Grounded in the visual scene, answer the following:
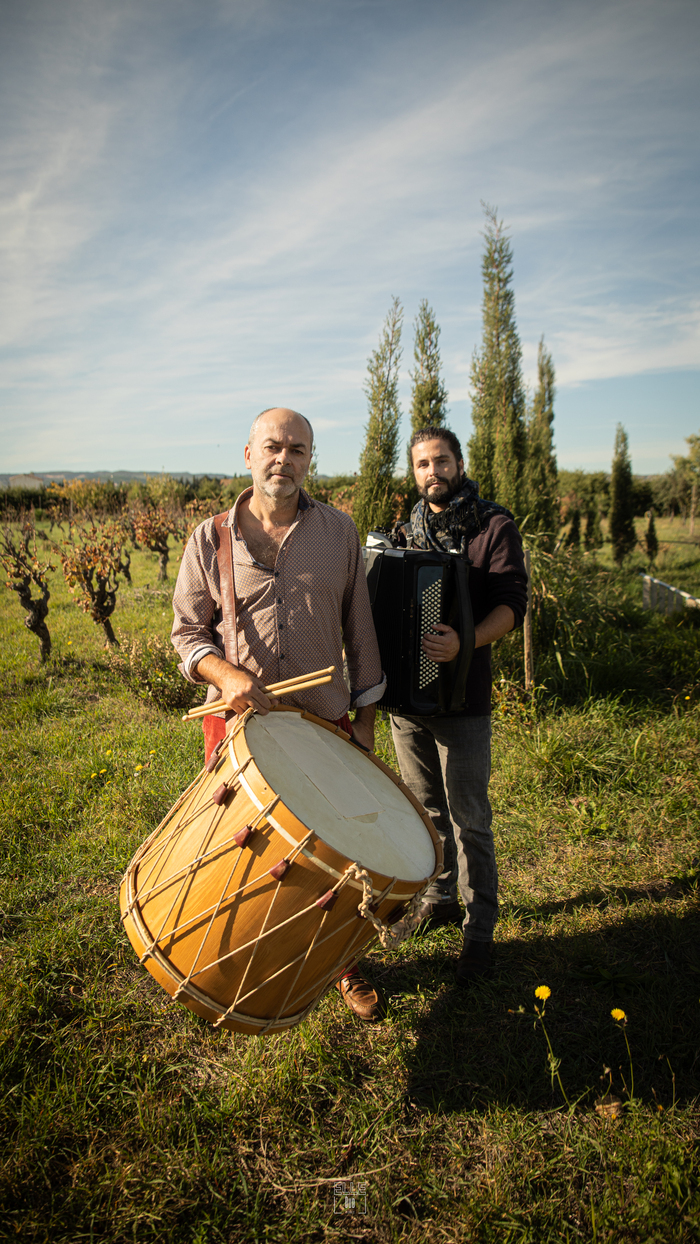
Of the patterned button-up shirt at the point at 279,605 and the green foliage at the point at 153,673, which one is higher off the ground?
the patterned button-up shirt at the point at 279,605

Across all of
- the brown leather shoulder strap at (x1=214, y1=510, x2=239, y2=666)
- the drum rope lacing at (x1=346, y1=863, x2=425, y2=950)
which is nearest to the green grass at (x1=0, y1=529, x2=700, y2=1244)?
the drum rope lacing at (x1=346, y1=863, x2=425, y2=950)

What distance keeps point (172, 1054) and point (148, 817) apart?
4.97ft

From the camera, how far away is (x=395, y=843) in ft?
5.83

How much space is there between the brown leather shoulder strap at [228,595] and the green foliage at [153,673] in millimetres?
3403

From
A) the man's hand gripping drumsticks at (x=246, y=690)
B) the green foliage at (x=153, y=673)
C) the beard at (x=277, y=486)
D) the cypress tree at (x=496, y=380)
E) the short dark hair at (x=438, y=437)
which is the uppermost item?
the cypress tree at (x=496, y=380)

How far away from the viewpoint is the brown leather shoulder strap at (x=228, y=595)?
2.21 metres

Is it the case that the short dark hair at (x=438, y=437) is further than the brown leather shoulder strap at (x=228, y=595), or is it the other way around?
the short dark hair at (x=438, y=437)

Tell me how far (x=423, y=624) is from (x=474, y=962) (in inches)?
55.9

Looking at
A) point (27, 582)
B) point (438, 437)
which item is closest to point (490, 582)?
point (438, 437)

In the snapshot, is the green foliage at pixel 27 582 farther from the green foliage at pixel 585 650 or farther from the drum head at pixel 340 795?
the drum head at pixel 340 795

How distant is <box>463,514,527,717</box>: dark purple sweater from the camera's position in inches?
97.7

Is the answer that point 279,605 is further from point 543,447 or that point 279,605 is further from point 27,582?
point 543,447

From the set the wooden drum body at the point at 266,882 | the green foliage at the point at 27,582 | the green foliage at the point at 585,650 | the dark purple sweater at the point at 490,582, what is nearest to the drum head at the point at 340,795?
the wooden drum body at the point at 266,882

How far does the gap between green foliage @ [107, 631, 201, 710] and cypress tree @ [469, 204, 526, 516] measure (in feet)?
14.8
